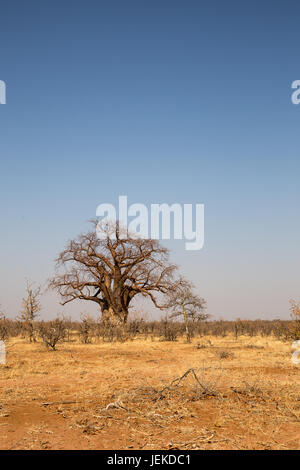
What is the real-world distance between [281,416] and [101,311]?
79.1 feet

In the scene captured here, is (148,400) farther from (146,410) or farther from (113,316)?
(113,316)

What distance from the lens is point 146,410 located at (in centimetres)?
582

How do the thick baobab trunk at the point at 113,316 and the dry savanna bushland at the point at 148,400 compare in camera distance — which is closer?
the dry savanna bushland at the point at 148,400

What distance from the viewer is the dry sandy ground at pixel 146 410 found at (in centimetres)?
464

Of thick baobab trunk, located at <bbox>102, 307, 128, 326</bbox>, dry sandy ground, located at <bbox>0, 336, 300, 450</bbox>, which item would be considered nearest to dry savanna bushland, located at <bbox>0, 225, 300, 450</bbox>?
dry sandy ground, located at <bbox>0, 336, 300, 450</bbox>

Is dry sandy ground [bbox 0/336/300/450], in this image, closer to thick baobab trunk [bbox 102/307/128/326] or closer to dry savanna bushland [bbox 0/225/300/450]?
dry savanna bushland [bbox 0/225/300/450]

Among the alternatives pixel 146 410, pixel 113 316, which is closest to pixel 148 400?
pixel 146 410

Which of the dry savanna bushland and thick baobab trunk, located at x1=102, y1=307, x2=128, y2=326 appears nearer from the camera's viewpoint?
the dry savanna bushland

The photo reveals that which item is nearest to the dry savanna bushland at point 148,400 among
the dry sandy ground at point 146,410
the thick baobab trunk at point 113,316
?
the dry sandy ground at point 146,410

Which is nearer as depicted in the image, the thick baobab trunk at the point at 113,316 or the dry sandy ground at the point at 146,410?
the dry sandy ground at the point at 146,410

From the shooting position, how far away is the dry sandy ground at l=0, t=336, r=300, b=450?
15.2ft

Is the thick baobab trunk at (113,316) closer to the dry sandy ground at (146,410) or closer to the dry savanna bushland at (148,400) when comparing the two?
the dry savanna bushland at (148,400)
